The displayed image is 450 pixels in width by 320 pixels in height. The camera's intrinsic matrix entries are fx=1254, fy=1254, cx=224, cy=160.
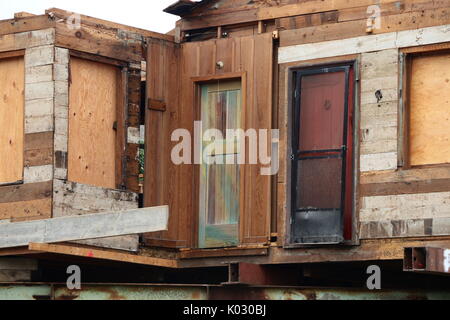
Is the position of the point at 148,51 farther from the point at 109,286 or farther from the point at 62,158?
the point at 109,286

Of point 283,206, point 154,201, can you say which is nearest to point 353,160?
point 283,206

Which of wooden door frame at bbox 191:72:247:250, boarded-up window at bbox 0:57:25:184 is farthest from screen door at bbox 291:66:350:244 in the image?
boarded-up window at bbox 0:57:25:184

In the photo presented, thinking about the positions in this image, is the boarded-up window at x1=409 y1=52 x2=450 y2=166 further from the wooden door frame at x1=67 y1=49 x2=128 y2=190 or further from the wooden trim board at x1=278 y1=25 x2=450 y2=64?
the wooden door frame at x1=67 y1=49 x2=128 y2=190

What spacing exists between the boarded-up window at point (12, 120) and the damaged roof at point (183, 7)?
253cm

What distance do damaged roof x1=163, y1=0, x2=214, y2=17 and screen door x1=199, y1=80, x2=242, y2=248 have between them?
4.18ft

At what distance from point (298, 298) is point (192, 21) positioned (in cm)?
518

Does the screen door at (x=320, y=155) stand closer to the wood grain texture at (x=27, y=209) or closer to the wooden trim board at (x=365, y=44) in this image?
the wooden trim board at (x=365, y=44)

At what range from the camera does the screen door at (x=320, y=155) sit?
1689 cm

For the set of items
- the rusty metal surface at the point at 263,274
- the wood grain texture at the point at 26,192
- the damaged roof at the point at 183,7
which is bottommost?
the rusty metal surface at the point at 263,274

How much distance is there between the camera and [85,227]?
15305 mm

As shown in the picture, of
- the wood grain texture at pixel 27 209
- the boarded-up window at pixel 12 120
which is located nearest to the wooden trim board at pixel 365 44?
the boarded-up window at pixel 12 120

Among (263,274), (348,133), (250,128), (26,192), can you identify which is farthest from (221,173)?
(26,192)

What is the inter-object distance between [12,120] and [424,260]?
6.49 m

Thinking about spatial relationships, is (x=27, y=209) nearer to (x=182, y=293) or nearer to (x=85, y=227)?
(x=85, y=227)
